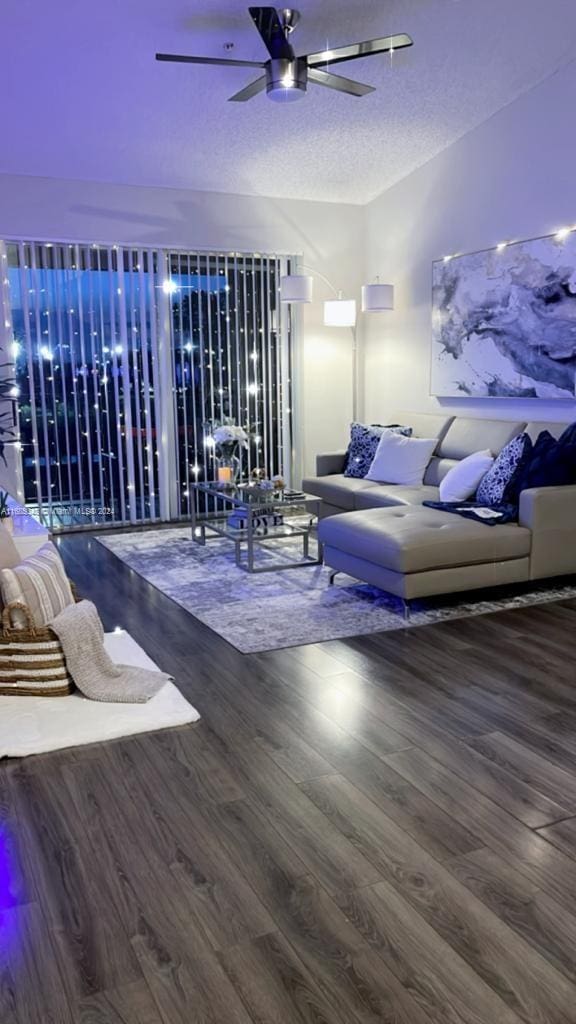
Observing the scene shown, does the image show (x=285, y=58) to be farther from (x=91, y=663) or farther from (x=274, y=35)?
(x=91, y=663)

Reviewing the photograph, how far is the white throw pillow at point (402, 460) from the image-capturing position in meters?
6.18

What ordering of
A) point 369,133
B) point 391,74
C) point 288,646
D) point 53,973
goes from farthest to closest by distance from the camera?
point 369,133, point 391,74, point 288,646, point 53,973

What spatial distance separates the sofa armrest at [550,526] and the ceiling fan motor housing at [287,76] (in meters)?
2.44

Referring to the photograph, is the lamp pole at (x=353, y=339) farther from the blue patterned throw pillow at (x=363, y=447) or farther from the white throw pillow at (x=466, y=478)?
the white throw pillow at (x=466, y=478)

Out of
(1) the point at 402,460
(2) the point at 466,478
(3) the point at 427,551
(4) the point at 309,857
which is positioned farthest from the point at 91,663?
(1) the point at 402,460

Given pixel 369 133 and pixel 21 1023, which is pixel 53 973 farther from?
pixel 369 133

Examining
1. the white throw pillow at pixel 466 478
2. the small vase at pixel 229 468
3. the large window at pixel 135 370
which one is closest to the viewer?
the white throw pillow at pixel 466 478

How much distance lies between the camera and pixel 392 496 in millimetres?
5660

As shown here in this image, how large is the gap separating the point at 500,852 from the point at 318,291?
619 centimetres

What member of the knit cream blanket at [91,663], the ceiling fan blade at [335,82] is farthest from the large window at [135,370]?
the knit cream blanket at [91,663]

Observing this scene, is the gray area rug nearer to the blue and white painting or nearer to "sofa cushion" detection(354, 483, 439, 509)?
"sofa cushion" detection(354, 483, 439, 509)

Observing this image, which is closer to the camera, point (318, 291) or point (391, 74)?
point (391, 74)

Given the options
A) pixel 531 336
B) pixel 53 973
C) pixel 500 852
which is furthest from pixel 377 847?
pixel 531 336

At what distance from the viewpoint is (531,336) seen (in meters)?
5.65
